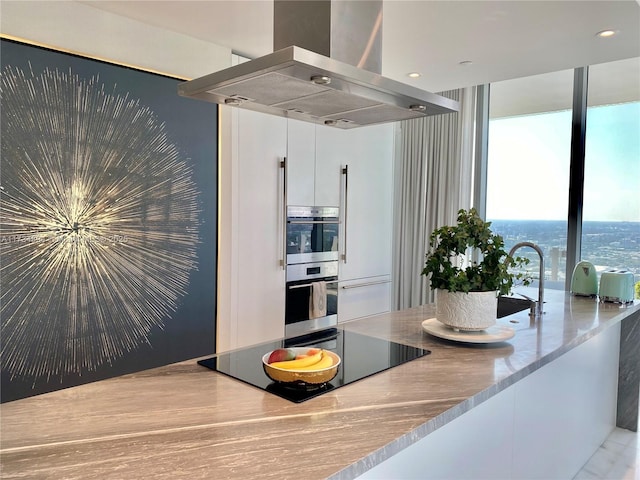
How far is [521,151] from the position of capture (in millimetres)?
4293

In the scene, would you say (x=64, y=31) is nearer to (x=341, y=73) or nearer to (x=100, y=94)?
(x=100, y=94)

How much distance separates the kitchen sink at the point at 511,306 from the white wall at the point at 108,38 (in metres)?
2.31

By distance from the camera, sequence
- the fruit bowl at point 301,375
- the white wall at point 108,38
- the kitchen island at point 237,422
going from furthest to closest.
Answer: the white wall at point 108,38, the fruit bowl at point 301,375, the kitchen island at point 237,422

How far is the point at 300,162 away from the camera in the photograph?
346cm

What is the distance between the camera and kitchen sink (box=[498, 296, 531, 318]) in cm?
280

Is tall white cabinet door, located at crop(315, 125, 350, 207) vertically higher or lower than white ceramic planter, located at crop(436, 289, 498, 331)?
higher

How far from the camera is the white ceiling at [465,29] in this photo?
2.36m

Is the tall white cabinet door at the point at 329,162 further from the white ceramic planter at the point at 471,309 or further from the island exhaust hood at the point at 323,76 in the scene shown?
the white ceramic planter at the point at 471,309

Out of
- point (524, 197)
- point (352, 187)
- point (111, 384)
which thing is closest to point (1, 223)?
point (111, 384)

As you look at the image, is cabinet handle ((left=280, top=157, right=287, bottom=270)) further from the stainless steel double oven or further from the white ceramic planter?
the white ceramic planter

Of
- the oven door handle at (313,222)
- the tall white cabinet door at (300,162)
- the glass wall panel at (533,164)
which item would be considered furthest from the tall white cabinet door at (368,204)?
the glass wall panel at (533,164)

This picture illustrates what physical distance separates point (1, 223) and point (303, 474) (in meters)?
1.96

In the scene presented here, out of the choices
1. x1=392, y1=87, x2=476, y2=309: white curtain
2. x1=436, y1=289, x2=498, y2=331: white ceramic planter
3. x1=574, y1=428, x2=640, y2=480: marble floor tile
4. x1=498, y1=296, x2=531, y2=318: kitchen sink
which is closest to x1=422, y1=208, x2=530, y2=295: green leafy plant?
x1=436, y1=289, x2=498, y2=331: white ceramic planter

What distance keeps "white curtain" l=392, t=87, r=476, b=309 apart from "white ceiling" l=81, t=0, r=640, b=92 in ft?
3.50
